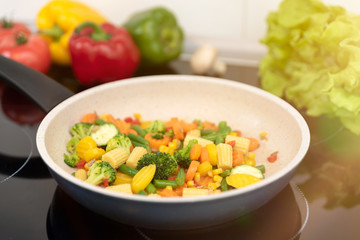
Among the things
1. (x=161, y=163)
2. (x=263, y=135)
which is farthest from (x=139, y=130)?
(x=263, y=135)

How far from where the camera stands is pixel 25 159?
122cm

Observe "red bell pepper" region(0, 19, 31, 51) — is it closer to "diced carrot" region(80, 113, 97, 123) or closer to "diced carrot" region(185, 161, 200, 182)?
"diced carrot" region(80, 113, 97, 123)

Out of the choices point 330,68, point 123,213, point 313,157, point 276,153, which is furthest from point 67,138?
point 330,68

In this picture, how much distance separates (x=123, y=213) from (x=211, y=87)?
0.61 metres

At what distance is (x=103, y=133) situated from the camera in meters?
1.21

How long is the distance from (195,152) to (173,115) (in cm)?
29

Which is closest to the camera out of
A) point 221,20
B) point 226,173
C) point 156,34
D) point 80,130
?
point 226,173

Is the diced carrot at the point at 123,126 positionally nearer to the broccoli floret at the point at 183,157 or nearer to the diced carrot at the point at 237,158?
the broccoli floret at the point at 183,157

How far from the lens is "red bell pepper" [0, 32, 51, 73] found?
1.64 metres

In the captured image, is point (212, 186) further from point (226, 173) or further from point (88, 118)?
point (88, 118)

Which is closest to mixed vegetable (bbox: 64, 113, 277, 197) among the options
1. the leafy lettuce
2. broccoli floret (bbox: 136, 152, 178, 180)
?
broccoli floret (bbox: 136, 152, 178, 180)

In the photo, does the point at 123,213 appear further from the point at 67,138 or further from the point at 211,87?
the point at 211,87

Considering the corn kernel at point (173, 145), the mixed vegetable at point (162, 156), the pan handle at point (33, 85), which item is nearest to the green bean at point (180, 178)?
the mixed vegetable at point (162, 156)

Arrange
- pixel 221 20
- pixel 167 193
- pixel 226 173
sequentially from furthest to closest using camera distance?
pixel 221 20
pixel 226 173
pixel 167 193
